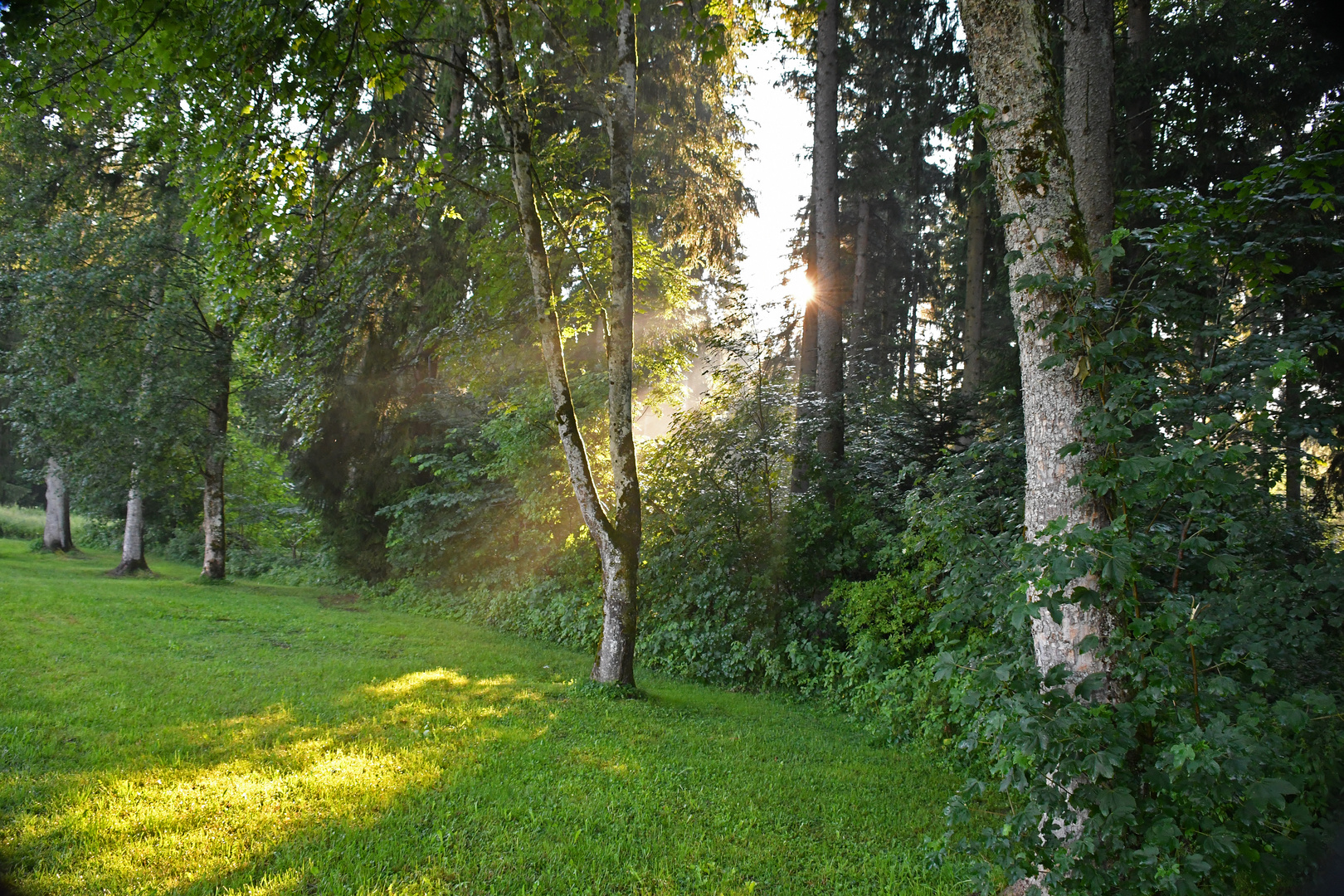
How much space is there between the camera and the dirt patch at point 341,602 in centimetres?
1387

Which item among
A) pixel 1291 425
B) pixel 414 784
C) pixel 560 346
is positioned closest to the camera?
pixel 1291 425

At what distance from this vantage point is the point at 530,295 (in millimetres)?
10664

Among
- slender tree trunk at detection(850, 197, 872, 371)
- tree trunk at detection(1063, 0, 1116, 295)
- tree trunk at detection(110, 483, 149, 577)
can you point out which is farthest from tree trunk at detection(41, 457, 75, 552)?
tree trunk at detection(1063, 0, 1116, 295)

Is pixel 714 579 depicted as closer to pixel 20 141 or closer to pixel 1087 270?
pixel 1087 270

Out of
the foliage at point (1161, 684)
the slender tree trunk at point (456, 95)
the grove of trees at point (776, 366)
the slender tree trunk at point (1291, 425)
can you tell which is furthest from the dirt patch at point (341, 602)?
the slender tree trunk at point (1291, 425)

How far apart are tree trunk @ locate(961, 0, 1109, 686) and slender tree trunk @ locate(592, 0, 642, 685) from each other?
14.2 ft

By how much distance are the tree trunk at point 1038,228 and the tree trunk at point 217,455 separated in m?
15.7

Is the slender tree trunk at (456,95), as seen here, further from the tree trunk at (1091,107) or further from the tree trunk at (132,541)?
the tree trunk at (132,541)

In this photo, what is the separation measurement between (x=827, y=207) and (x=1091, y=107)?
5718 millimetres

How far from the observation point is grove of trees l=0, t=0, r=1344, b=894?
284 cm

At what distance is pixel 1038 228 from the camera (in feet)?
11.4

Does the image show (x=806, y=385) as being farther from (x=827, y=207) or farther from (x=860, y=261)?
(x=860, y=261)

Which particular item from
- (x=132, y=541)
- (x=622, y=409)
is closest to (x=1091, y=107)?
(x=622, y=409)

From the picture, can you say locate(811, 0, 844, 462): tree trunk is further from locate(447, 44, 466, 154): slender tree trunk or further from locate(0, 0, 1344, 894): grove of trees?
locate(447, 44, 466, 154): slender tree trunk
